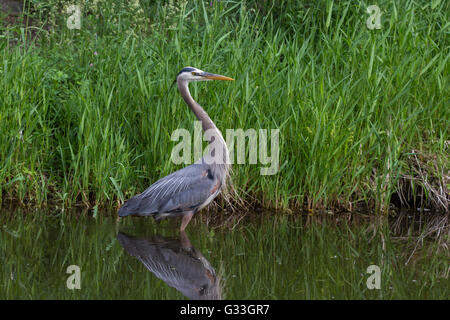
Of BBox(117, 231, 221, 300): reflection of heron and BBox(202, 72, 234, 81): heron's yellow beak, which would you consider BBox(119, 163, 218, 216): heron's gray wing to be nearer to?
BBox(117, 231, 221, 300): reflection of heron

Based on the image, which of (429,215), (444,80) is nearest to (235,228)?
(429,215)

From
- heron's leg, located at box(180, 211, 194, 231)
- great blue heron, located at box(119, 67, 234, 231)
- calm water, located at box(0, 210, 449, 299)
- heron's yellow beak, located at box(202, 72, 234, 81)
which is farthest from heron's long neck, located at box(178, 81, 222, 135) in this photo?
calm water, located at box(0, 210, 449, 299)

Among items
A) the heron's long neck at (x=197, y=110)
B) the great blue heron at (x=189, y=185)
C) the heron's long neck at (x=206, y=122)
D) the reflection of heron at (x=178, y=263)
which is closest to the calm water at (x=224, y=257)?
the reflection of heron at (x=178, y=263)

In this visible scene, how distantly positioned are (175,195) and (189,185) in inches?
6.0

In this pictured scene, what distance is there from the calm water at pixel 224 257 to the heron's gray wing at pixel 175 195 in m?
0.22

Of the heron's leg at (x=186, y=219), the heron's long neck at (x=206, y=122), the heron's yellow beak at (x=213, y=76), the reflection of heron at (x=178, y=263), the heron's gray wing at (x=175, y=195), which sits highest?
the heron's yellow beak at (x=213, y=76)

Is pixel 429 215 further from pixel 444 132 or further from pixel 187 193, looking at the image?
pixel 187 193

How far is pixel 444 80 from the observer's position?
7.09m

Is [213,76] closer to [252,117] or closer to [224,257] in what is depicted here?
[252,117]

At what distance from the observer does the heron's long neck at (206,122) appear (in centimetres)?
617

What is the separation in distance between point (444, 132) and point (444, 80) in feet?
1.89

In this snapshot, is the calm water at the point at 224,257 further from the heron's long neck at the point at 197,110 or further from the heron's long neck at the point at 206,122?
the heron's long neck at the point at 197,110

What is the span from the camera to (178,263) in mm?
5328

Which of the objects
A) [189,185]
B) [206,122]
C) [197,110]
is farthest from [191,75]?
[189,185]
